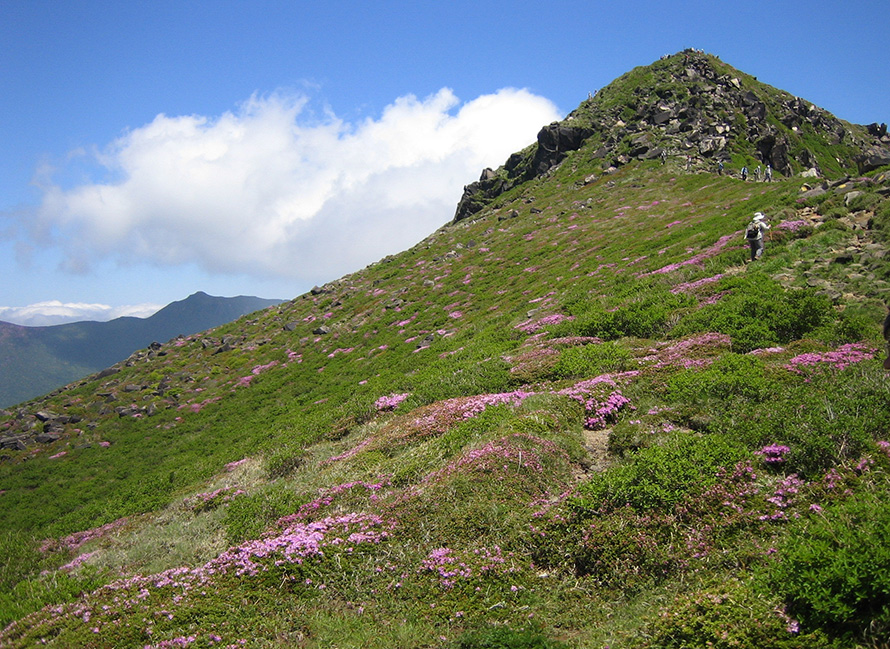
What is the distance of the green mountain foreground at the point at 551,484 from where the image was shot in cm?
685

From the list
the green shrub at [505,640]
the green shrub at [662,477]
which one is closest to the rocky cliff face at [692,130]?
the green shrub at [662,477]

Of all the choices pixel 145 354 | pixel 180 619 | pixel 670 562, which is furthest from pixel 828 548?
pixel 145 354

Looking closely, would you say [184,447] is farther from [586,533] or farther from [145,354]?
[145,354]

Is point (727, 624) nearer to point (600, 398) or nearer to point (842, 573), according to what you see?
point (842, 573)

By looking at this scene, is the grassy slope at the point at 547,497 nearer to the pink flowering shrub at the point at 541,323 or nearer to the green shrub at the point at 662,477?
the green shrub at the point at 662,477

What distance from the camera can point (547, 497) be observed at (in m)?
9.90

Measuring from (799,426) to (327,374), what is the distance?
31142 millimetres

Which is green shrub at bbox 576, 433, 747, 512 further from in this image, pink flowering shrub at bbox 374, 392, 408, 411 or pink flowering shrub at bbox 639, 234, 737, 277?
pink flowering shrub at bbox 639, 234, 737, 277

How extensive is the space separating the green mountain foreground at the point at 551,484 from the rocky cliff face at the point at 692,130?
39.7m

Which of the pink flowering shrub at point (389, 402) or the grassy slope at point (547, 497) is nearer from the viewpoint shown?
the grassy slope at point (547, 497)

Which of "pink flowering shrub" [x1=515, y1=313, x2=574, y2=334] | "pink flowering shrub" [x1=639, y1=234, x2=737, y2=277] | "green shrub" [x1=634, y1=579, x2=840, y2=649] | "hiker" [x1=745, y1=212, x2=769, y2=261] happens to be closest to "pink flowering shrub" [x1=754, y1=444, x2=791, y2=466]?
"green shrub" [x1=634, y1=579, x2=840, y2=649]

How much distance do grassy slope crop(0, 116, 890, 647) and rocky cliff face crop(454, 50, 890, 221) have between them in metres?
47.1

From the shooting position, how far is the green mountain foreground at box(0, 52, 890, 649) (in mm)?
6852

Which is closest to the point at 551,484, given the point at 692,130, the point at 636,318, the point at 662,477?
the point at 662,477
